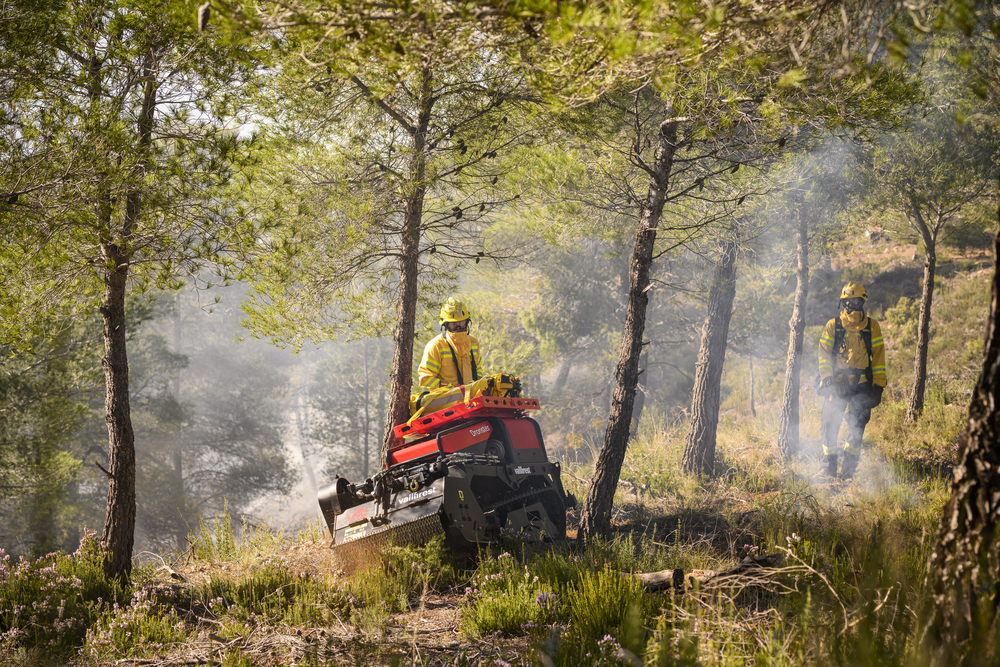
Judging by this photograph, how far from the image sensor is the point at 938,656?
211cm

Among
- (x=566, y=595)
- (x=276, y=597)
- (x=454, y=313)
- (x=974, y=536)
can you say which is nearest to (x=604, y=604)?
(x=566, y=595)

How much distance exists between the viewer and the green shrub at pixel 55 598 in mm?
4477

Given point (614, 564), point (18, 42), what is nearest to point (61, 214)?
point (18, 42)

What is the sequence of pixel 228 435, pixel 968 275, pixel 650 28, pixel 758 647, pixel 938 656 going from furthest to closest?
pixel 228 435 < pixel 968 275 < pixel 650 28 < pixel 758 647 < pixel 938 656

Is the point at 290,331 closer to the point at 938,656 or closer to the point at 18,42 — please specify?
the point at 18,42

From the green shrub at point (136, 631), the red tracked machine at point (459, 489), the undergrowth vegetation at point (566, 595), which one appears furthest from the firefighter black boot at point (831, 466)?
the green shrub at point (136, 631)

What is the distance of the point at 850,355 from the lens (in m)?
8.98

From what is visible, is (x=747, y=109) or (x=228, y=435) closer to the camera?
(x=747, y=109)

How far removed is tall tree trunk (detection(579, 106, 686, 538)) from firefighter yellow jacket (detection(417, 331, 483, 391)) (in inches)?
81.1

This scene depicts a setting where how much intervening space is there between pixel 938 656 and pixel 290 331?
6829 mm

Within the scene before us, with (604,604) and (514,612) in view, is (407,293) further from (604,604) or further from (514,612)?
(604,604)

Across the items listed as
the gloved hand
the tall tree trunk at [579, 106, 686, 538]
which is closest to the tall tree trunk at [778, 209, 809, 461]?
the gloved hand

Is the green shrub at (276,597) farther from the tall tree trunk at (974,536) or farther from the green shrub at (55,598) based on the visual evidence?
the tall tree trunk at (974,536)

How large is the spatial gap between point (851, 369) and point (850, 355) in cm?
23
